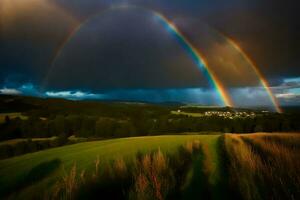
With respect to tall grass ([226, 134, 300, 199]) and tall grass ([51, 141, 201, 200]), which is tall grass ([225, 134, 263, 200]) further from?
tall grass ([51, 141, 201, 200])

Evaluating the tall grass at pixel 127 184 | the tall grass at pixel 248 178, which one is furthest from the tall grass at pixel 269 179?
the tall grass at pixel 127 184

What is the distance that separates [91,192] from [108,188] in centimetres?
48

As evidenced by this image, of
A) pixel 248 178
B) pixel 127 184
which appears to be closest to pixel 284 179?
pixel 248 178

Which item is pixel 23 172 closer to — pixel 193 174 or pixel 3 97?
pixel 193 174

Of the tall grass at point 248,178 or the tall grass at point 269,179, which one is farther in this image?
the tall grass at point 248,178

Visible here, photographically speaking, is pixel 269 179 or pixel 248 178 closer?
pixel 269 179

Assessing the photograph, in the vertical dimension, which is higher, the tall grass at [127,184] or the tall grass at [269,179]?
the tall grass at [269,179]

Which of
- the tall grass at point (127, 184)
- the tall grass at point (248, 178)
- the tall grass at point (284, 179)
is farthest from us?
the tall grass at point (127, 184)

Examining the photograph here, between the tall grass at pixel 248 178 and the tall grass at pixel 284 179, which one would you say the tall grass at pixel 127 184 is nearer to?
the tall grass at pixel 248 178

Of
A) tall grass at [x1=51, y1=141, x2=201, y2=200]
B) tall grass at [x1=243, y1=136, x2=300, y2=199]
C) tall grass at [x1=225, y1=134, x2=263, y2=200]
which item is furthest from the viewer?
tall grass at [x1=51, y1=141, x2=201, y2=200]

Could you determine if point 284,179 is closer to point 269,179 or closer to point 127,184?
point 269,179

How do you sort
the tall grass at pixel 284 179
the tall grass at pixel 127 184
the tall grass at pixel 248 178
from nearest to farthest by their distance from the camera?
the tall grass at pixel 284 179
the tall grass at pixel 248 178
the tall grass at pixel 127 184

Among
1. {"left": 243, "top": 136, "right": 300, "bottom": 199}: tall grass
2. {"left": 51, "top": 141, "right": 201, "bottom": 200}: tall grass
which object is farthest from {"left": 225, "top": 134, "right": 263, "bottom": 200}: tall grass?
{"left": 51, "top": 141, "right": 201, "bottom": 200}: tall grass

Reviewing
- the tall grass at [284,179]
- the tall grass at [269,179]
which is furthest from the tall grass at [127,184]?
the tall grass at [284,179]
